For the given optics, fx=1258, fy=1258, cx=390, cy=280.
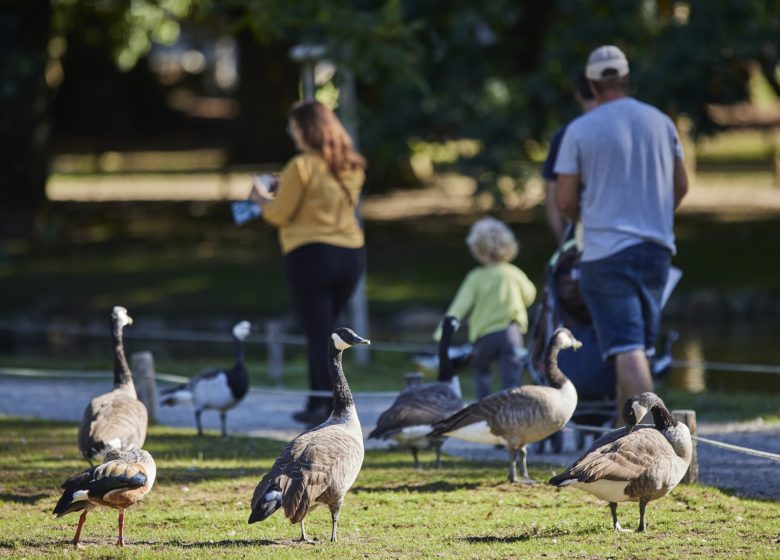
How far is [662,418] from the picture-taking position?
6.83 m

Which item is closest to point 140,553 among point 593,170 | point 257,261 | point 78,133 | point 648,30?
point 593,170

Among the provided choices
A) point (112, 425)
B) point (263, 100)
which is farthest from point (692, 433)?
point (263, 100)

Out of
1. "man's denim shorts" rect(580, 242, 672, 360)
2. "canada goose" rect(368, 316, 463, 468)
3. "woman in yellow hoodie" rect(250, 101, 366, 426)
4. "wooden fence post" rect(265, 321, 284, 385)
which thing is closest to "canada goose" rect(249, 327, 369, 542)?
"canada goose" rect(368, 316, 463, 468)

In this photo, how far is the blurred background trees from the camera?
50.2ft

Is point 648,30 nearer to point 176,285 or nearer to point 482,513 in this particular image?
point 176,285

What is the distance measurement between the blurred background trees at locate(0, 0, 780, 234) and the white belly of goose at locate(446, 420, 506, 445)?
6.74 m

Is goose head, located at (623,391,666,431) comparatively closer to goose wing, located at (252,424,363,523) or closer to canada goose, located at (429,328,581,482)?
canada goose, located at (429,328,581,482)

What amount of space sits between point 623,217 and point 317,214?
2.81 m

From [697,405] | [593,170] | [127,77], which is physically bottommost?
[697,405]

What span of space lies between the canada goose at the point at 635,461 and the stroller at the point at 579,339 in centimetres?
233

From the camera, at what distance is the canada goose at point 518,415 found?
25.1ft

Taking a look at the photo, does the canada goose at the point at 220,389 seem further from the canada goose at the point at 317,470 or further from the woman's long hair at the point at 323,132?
the canada goose at the point at 317,470

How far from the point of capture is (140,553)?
6.27 metres

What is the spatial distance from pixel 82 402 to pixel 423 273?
10740mm
